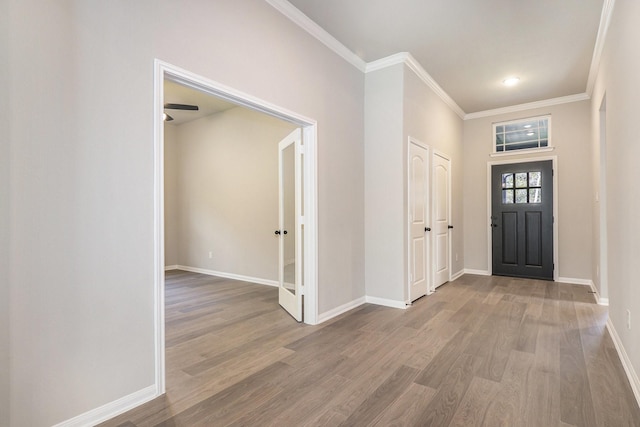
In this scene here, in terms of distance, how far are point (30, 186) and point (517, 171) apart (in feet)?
21.4

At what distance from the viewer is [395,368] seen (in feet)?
7.88

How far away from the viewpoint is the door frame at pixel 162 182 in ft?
6.56

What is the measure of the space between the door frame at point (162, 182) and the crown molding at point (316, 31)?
89cm

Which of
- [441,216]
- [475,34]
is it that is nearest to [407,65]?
[475,34]

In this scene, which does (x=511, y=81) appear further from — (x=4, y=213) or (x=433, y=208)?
(x=4, y=213)

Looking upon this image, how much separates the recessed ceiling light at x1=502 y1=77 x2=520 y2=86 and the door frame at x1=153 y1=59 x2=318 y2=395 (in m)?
3.16

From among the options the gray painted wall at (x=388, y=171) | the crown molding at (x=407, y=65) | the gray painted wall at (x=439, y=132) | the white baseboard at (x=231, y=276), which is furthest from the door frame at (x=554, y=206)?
the white baseboard at (x=231, y=276)

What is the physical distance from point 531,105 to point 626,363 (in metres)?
4.69

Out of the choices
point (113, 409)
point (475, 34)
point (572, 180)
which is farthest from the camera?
point (572, 180)

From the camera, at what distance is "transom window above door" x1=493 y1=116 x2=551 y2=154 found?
558 cm

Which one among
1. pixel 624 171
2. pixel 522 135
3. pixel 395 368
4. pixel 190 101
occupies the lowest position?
pixel 395 368

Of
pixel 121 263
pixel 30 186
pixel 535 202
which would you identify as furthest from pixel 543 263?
pixel 30 186

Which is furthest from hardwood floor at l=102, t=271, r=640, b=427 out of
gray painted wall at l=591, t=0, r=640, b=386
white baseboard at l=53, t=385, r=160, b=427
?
gray painted wall at l=591, t=0, r=640, b=386

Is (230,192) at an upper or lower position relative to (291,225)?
upper
